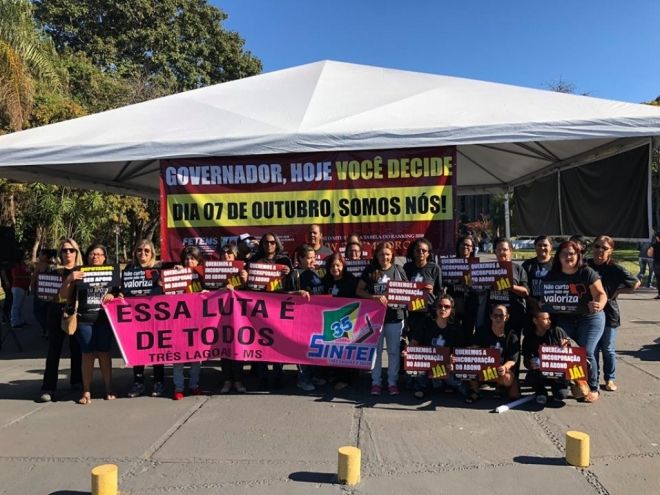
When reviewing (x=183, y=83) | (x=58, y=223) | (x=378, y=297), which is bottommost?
(x=378, y=297)

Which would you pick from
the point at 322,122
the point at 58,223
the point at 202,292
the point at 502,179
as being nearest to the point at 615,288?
the point at 322,122

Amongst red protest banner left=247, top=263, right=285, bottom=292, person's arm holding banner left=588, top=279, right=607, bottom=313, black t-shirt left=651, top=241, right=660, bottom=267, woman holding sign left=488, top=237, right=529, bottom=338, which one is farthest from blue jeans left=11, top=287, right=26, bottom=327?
black t-shirt left=651, top=241, right=660, bottom=267

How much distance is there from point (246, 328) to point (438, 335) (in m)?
2.06

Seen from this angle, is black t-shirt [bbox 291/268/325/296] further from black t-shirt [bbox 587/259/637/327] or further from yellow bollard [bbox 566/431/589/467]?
black t-shirt [bbox 587/259/637/327]

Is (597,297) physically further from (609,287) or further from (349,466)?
(349,466)

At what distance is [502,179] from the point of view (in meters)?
12.2

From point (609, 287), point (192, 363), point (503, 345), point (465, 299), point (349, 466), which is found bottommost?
point (349, 466)

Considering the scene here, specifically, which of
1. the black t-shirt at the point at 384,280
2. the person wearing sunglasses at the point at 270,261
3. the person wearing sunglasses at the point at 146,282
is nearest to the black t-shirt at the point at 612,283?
the black t-shirt at the point at 384,280

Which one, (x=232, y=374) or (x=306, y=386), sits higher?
(x=232, y=374)

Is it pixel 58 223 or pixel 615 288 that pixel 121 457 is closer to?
pixel 615 288

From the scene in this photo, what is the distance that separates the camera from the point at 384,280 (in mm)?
5641

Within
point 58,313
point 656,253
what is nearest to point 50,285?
point 58,313

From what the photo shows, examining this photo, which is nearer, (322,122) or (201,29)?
(322,122)

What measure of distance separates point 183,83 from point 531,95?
32.0m
